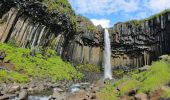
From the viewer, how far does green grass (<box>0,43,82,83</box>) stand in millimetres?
Result: 39791

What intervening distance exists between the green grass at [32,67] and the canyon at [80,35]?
284 centimetres

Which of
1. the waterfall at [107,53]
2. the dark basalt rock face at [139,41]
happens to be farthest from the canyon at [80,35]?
the waterfall at [107,53]

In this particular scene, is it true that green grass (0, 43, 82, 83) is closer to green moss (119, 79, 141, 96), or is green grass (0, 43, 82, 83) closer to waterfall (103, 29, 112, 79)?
waterfall (103, 29, 112, 79)

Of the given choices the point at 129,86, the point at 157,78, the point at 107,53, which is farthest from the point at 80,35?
the point at 157,78

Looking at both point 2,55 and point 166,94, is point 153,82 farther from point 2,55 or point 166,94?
point 2,55

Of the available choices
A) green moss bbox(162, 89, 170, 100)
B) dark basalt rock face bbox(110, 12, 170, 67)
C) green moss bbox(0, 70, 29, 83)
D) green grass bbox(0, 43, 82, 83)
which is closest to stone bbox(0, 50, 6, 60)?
green grass bbox(0, 43, 82, 83)

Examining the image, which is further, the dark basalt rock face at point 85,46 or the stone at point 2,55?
the dark basalt rock face at point 85,46

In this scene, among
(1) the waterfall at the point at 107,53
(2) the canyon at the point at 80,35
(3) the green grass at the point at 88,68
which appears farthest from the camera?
(1) the waterfall at the point at 107,53

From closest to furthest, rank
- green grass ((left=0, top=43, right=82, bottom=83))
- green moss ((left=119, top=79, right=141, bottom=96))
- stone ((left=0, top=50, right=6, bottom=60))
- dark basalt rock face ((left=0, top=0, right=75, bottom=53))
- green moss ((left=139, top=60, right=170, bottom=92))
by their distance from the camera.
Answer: green moss ((left=139, top=60, right=170, bottom=92))
green moss ((left=119, top=79, right=141, bottom=96))
green grass ((left=0, top=43, right=82, bottom=83))
stone ((left=0, top=50, right=6, bottom=60))
dark basalt rock face ((left=0, top=0, right=75, bottom=53))

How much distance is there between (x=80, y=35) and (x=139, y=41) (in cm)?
1440

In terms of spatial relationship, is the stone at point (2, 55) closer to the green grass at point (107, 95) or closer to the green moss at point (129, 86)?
the green grass at point (107, 95)

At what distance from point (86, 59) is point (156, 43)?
17.0 meters

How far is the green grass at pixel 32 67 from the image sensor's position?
131ft

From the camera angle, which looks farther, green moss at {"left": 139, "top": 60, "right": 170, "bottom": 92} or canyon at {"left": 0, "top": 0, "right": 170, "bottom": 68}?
canyon at {"left": 0, "top": 0, "right": 170, "bottom": 68}
